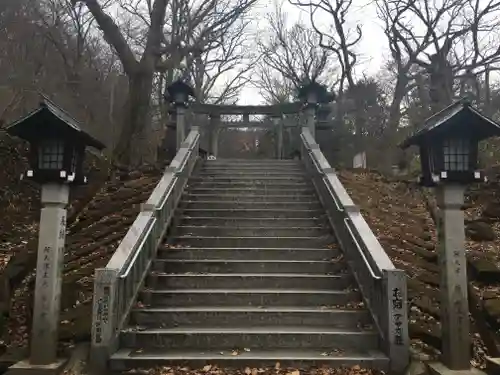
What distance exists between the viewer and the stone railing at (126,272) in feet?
18.7

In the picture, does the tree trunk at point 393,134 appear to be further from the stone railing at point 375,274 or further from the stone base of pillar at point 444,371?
the stone base of pillar at point 444,371

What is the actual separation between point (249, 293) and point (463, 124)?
3.63 meters

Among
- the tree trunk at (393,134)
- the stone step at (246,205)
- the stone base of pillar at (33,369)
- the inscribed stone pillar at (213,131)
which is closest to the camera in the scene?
the stone base of pillar at (33,369)

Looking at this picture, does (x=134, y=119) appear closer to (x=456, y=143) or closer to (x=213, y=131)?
(x=213, y=131)

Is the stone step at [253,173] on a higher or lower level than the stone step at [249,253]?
higher

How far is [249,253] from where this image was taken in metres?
8.38

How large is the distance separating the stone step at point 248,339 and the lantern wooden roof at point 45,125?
255cm

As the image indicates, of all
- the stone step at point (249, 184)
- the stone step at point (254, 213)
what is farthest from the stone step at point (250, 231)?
the stone step at point (249, 184)

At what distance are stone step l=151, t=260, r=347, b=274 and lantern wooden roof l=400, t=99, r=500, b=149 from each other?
116 inches

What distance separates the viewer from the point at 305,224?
961 centimetres

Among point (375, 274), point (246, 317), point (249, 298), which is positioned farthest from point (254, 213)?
point (375, 274)

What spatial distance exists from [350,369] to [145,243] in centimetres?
355

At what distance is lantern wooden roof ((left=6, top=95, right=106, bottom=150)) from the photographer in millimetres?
5832

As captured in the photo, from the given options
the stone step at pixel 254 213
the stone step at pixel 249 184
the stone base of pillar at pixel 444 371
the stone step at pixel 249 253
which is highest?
the stone step at pixel 249 184
